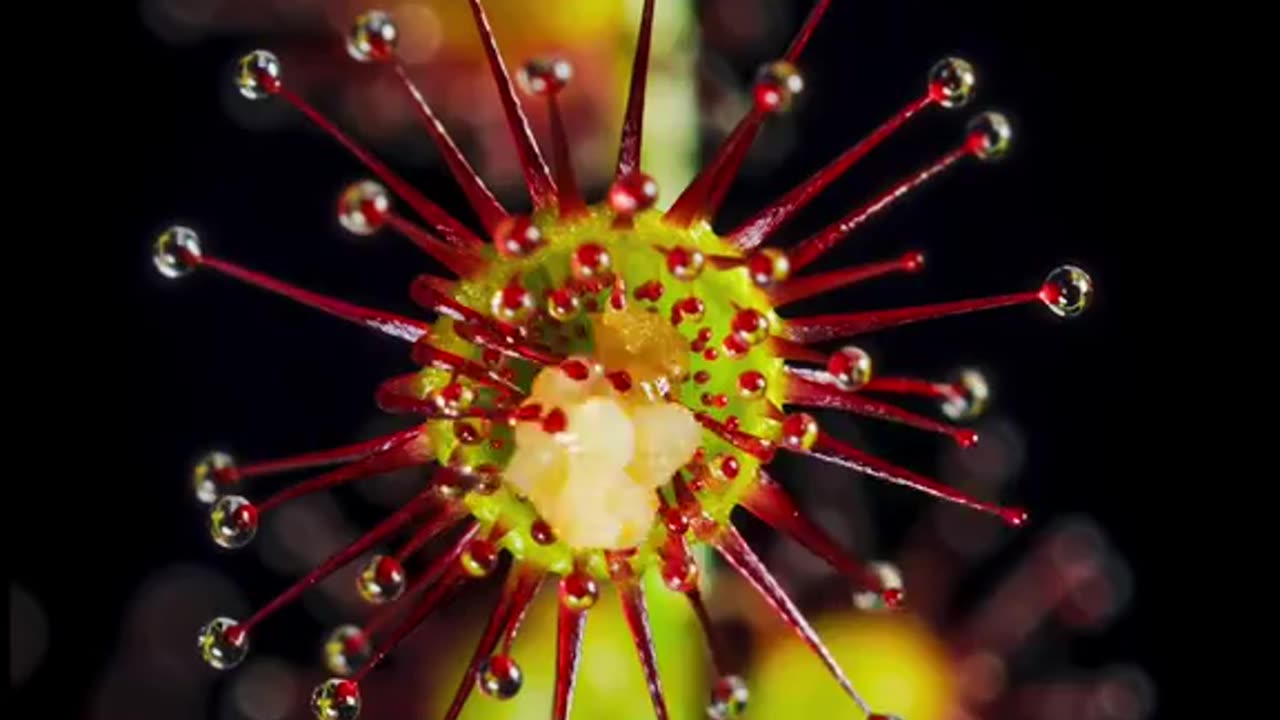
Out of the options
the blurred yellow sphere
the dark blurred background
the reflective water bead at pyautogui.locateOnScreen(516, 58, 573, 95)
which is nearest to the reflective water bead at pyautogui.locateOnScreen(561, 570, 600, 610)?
the reflective water bead at pyautogui.locateOnScreen(516, 58, 573, 95)

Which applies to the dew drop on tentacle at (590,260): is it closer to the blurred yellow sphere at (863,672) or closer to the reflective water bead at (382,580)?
the reflective water bead at (382,580)

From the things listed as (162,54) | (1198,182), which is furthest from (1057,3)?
(162,54)

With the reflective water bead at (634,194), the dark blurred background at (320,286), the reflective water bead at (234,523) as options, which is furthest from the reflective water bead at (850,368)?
the dark blurred background at (320,286)

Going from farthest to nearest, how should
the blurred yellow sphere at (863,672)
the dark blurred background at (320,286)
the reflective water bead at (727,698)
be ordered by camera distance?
the dark blurred background at (320,286) → the blurred yellow sphere at (863,672) → the reflective water bead at (727,698)

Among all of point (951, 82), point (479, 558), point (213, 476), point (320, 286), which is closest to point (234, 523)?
point (213, 476)

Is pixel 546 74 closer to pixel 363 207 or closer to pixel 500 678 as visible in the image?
pixel 363 207

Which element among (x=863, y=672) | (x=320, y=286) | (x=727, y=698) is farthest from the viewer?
(x=320, y=286)
